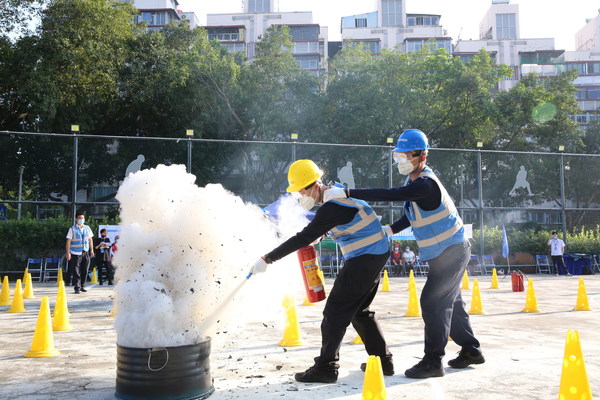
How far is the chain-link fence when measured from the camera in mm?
17203

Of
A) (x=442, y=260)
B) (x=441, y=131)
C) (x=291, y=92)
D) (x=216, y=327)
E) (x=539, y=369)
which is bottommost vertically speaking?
(x=539, y=369)

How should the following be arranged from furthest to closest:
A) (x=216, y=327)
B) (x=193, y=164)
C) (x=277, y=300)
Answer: (x=193, y=164) < (x=277, y=300) < (x=216, y=327)

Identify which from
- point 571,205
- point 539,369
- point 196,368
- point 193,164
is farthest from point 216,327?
point 571,205

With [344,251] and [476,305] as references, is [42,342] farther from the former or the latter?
[476,305]

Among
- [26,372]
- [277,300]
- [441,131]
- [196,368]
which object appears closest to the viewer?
[196,368]

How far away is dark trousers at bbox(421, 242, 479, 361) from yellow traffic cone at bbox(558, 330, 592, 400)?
1.28 meters

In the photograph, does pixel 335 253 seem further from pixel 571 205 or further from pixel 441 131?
pixel 441 131

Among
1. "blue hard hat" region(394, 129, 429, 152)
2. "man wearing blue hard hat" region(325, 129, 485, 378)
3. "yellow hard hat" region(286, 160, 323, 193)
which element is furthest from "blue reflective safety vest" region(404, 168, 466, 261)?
"yellow hard hat" region(286, 160, 323, 193)

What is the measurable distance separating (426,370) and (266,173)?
47.8 ft

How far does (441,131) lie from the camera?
30734mm

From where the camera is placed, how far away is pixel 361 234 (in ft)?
14.9

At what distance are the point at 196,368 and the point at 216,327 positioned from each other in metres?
0.41

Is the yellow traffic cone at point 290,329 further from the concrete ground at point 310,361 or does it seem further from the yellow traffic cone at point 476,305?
the yellow traffic cone at point 476,305

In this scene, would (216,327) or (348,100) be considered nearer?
(216,327)
